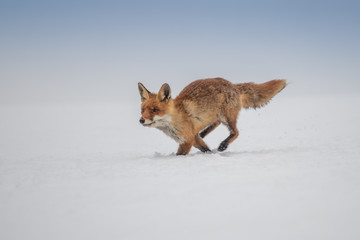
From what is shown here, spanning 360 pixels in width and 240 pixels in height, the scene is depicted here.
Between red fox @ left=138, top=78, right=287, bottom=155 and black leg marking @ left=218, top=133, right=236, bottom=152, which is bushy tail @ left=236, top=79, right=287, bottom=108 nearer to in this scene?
red fox @ left=138, top=78, right=287, bottom=155

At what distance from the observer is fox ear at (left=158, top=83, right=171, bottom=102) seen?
534 cm

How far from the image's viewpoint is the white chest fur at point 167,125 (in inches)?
212

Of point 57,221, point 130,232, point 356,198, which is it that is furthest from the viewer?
point 356,198

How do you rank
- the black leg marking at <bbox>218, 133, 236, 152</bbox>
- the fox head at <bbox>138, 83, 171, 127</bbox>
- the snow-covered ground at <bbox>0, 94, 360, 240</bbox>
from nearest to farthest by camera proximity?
Answer: 1. the snow-covered ground at <bbox>0, 94, 360, 240</bbox>
2. the fox head at <bbox>138, 83, 171, 127</bbox>
3. the black leg marking at <bbox>218, 133, 236, 152</bbox>

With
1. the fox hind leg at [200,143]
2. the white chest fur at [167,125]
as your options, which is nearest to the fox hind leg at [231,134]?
the fox hind leg at [200,143]

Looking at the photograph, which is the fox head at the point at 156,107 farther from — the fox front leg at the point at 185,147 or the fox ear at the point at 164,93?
the fox front leg at the point at 185,147

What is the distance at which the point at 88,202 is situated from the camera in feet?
10.3

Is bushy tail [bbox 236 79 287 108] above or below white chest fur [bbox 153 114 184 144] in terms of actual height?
above

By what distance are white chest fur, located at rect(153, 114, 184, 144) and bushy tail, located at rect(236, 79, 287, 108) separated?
1.79 metres

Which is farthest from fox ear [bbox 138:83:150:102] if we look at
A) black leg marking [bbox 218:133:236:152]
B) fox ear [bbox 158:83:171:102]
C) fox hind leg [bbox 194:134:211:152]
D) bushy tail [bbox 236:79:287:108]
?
bushy tail [bbox 236:79:287:108]

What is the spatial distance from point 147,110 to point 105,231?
2.89 m

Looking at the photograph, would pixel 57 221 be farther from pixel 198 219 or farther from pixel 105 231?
pixel 198 219

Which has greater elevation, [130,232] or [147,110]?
[147,110]

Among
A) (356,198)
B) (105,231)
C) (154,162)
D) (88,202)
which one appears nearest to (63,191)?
(88,202)
